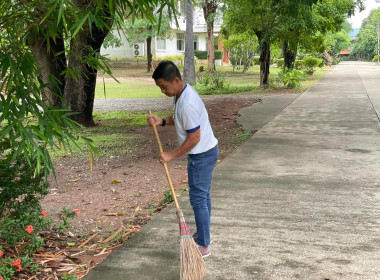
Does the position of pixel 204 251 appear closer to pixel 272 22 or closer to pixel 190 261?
pixel 190 261

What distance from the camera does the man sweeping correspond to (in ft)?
11.3

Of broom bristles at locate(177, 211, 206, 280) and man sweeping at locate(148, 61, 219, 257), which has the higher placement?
man sweeping at locate(148, 61, 219, 257)

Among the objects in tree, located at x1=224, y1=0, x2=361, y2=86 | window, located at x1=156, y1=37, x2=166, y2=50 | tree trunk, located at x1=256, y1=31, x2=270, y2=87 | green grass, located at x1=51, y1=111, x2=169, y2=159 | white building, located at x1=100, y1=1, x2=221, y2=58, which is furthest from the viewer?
window, located at x1=156, y1=37, x2=166, y2=50

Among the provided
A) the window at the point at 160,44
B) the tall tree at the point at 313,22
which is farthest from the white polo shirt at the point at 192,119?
the window at the point at 160,44

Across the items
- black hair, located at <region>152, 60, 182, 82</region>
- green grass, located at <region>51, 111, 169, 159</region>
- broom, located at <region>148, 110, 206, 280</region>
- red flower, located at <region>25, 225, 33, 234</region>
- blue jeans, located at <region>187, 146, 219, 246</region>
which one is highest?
black hair, located at <region>152, 60, 182, 82</region>

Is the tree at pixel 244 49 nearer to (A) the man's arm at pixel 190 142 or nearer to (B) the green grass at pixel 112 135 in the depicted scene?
(B) the green grass at pixel 112 135

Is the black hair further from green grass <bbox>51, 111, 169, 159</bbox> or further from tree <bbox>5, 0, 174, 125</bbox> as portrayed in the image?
green grass <bbox>51, 111, 169, 159</bbox>

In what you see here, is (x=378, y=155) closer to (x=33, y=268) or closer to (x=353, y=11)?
(x=33, y=268)

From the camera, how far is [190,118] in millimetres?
3414

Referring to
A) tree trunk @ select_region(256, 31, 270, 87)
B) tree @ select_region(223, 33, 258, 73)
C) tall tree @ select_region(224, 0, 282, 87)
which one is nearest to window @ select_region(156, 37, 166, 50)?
tree @ select_region(223, 33, 258, 73)

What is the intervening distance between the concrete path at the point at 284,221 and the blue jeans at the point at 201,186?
29cm

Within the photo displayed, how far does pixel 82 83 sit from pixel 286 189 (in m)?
6.02

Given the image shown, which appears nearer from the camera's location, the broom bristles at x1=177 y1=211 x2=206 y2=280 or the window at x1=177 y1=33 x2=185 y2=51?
the broom bristles at x1=177 y1=211 x2=206 y2=280

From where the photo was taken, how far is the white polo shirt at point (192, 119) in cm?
342
